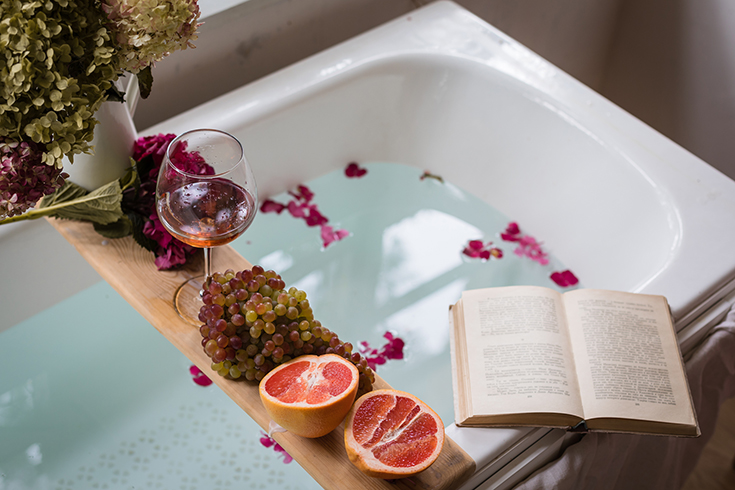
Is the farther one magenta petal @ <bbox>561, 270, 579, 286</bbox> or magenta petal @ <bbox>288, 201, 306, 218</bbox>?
magenta petal @ <bbox>288, 201, 306, 218</bbox>

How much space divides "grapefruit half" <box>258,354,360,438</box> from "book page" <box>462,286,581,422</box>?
220 millimetres

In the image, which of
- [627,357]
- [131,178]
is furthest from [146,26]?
[627,357]

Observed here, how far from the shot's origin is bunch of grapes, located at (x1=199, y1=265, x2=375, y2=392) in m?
0.81

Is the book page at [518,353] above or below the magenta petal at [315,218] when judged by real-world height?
above

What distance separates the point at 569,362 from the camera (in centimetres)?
97

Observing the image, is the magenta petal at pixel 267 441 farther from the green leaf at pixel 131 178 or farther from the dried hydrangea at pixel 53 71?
the dried hydrangea at pixel 53 71

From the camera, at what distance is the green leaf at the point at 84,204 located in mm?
983

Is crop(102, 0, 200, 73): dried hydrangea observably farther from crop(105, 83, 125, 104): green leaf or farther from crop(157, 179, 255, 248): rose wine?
crop(157, 179, 255, 248): rose wine

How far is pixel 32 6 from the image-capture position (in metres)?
0.68

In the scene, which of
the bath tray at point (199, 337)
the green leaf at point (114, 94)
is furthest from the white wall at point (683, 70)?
the green leaf at point (114, 94)

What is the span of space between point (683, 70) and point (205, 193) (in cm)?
174

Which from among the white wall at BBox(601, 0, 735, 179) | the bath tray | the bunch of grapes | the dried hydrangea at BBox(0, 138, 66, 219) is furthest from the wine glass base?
the white wall at BBox(601, 0, 735, 179)

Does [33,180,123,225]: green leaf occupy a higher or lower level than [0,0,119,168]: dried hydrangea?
lower

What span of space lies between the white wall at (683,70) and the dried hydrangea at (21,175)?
6.03ft
